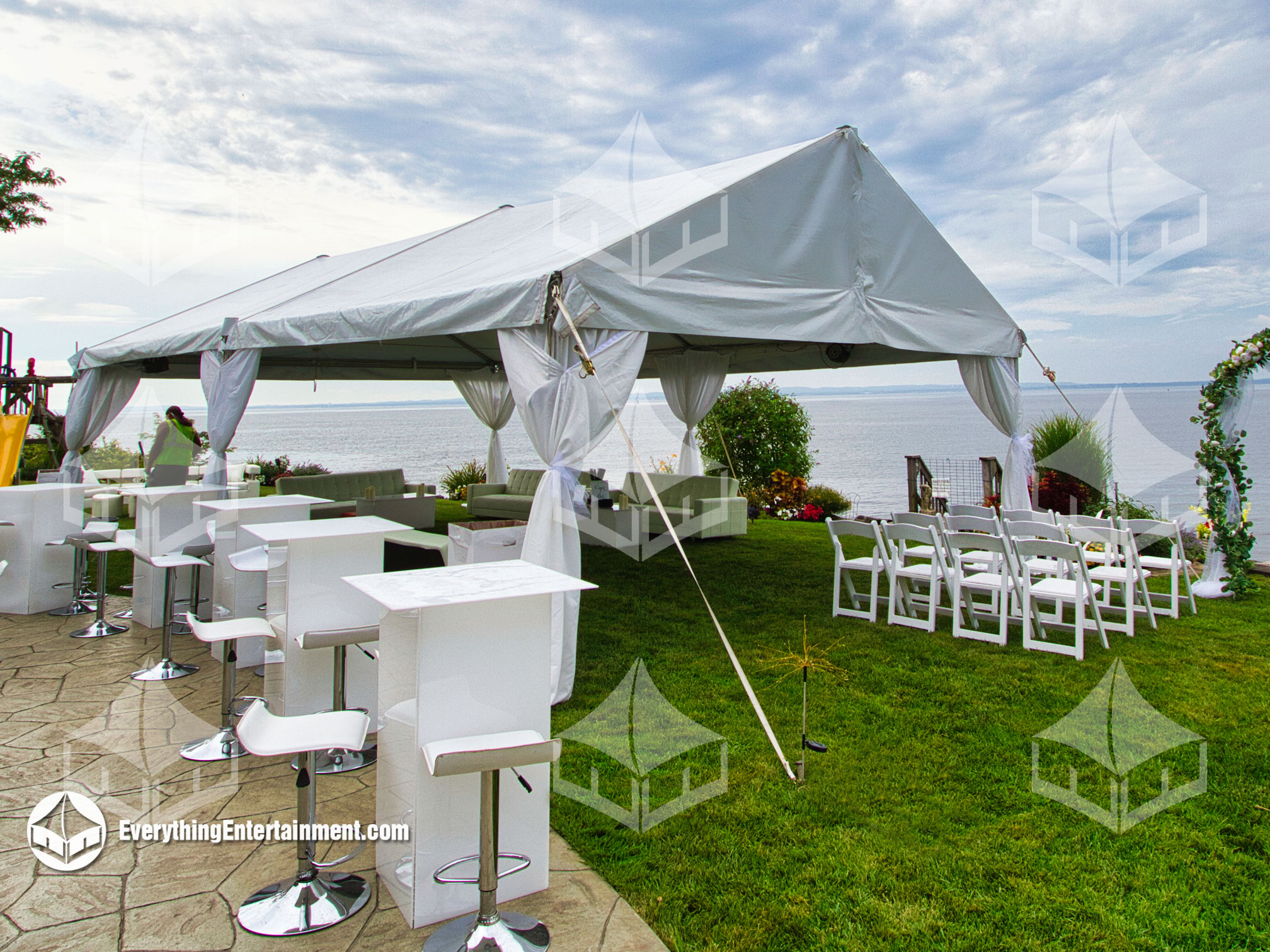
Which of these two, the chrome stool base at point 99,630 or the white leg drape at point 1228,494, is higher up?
the white leg drape at point 1228,494

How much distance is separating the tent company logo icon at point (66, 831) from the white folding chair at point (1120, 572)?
574 centimetres

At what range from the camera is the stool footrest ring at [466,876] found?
2295mm

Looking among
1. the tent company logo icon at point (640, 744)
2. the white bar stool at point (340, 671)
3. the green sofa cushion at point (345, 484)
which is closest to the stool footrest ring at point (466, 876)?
the white bar stool at point (340, 671)

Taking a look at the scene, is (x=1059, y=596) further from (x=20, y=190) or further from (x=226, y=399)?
(x=20, y=190)

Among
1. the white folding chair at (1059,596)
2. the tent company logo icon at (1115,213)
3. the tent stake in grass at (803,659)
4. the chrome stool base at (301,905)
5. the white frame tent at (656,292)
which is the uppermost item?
the tent company logo icon at (1115,213)

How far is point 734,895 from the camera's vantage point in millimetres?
2492

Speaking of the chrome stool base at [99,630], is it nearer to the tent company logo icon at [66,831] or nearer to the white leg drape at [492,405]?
the tent company logo icon at [66,831]

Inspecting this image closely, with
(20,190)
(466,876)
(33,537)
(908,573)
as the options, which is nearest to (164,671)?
(33,537)

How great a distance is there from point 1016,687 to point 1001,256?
197 inches

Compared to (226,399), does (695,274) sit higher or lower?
higher

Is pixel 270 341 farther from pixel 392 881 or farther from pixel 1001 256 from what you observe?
pixel 1001 256

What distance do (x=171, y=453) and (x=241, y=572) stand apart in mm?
3553

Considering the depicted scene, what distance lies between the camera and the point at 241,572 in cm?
459

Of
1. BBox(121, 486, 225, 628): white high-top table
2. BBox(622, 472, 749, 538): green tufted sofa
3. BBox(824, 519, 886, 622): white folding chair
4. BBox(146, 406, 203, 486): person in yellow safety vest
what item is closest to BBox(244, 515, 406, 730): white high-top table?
BBox(121, 486, 225, 628): white high-top table
